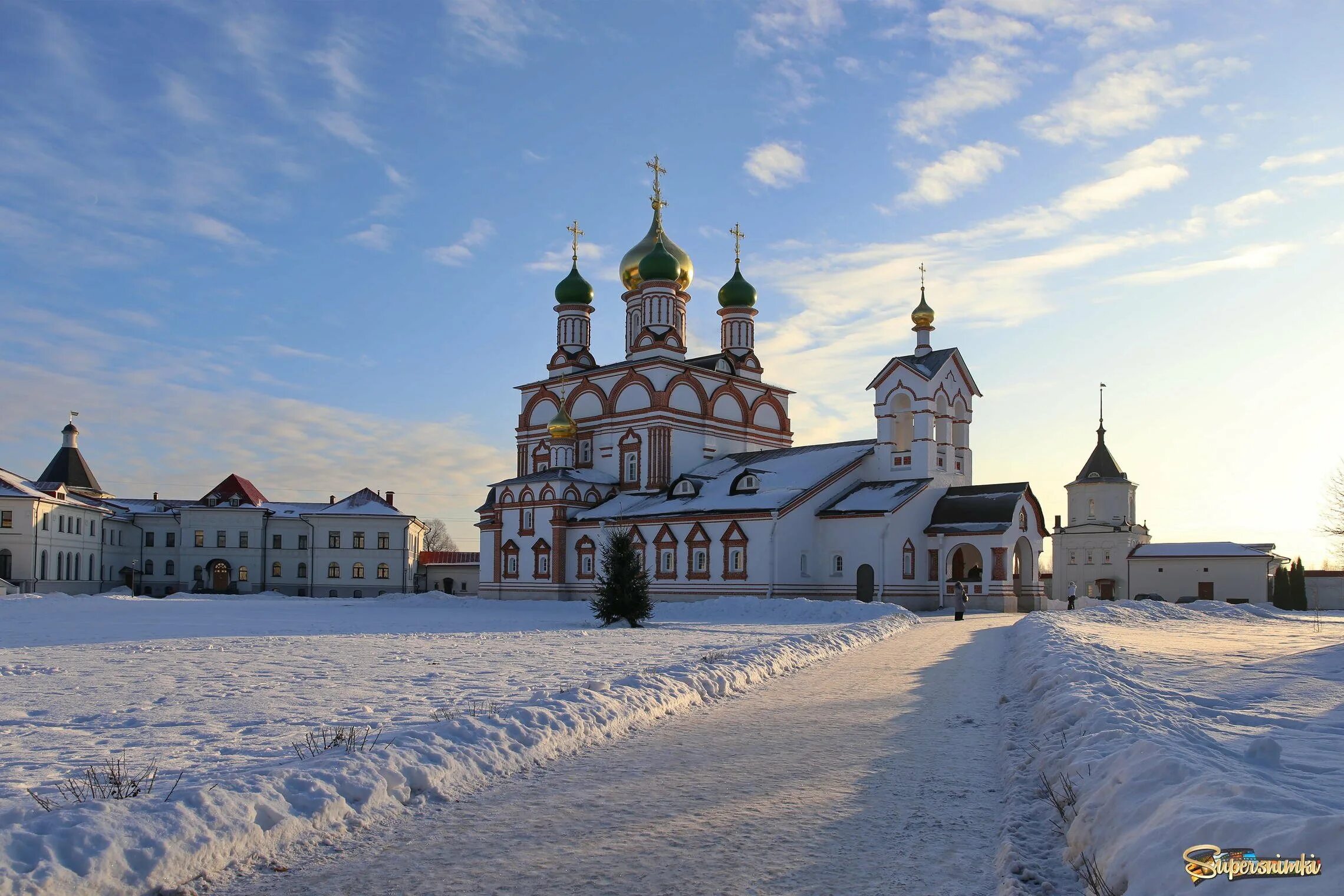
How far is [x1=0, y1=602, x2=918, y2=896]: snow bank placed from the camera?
493 centimetres

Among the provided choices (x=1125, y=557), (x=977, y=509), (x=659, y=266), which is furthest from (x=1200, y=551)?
(x=659, y=266)

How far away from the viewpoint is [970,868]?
5.43 meters

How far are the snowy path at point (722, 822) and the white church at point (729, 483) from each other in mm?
27197

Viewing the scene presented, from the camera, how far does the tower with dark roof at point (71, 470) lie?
2450 inches

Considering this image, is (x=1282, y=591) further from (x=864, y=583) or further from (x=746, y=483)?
(x=746, y=483)

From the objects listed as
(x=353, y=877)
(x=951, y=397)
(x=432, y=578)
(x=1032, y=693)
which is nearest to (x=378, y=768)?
(x=353, y=877)

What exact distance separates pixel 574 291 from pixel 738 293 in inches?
350

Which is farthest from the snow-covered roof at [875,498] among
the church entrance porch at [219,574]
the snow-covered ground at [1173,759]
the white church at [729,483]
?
the church entrance porch at [219,574]

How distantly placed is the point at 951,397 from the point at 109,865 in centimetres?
3760

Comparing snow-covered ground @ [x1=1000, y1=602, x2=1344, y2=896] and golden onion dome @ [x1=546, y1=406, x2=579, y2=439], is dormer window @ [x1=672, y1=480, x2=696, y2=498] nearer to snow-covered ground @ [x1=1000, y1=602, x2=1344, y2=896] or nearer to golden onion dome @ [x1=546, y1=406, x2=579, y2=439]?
golden onion dome @ [x1=546, y1=406, x2=579, y2=439]

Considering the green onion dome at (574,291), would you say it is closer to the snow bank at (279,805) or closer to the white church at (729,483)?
the white church at (729,483)

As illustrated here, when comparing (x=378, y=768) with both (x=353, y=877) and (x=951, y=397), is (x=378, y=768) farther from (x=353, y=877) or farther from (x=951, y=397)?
(x=951, y=397)

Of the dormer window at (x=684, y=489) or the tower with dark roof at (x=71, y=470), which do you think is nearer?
the dormer window at (x=684, y=489)

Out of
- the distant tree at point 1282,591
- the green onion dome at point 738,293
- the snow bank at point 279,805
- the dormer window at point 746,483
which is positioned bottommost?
the distant tree at point 1282,591
